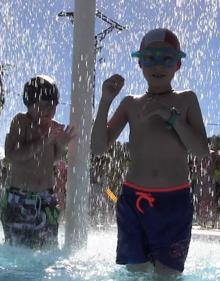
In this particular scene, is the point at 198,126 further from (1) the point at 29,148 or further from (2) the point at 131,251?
(1) the point at 29,148

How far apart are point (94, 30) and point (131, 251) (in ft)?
5.41

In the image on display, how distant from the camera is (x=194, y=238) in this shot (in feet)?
16.7

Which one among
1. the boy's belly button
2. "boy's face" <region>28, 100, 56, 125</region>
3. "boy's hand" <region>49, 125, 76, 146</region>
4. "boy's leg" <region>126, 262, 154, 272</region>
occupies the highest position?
"boy's face" <region>28, 100, 56, 125</region>

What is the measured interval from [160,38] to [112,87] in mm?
342

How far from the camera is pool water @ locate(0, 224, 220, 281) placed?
95.1 inches

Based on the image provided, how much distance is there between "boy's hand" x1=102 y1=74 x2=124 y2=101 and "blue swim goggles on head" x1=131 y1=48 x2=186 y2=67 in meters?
0.15

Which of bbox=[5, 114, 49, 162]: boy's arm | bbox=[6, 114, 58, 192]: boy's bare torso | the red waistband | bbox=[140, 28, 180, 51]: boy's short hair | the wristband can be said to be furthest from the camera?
bbox=[6, 114, 58, 192]: boy's bare torso

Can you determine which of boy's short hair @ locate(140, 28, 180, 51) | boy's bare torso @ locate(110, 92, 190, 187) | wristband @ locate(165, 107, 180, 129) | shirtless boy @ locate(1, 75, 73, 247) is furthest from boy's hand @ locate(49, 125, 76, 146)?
wristband @ locate(165, 107, 180, 129)

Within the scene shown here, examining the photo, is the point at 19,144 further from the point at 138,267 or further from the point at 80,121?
the point at 138,267

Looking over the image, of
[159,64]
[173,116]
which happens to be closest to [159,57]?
[159,64]

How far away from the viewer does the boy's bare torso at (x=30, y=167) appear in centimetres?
342

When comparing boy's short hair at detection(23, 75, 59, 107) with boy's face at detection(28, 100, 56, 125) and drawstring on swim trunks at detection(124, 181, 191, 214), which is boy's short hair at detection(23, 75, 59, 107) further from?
drawstring on swim trunks at detection(124, 181, 191, 214)

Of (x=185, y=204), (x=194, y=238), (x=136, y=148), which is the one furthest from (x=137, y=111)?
(x=194, y=238)

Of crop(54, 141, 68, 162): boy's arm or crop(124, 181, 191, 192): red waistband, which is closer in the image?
crop(124, 181, 191, 192): red waistband
